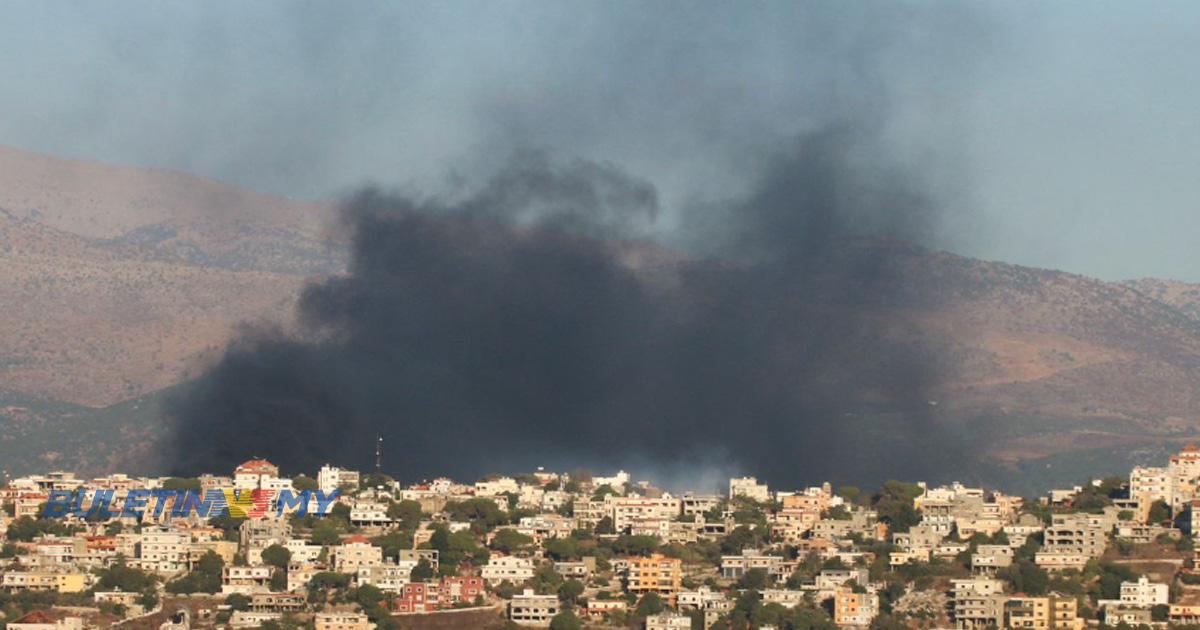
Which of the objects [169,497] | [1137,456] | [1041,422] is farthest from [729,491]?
[1041,422]

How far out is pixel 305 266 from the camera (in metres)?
186

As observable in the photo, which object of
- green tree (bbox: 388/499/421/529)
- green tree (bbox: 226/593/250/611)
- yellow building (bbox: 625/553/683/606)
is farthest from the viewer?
green tree (bbox: 388/499/421/529)

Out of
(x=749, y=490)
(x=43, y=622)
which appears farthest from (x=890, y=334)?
(x=43, y=622)

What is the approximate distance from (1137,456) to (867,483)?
78.2ft

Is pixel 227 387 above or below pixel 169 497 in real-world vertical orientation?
above

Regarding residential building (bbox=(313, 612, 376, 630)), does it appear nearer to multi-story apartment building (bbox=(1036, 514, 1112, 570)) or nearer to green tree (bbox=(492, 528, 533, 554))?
green tree (bbox=(492, 528, 533, 554))

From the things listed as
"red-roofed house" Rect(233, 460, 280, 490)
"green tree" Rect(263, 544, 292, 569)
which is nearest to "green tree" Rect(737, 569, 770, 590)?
"green tree" Rect(263, 544, 292, 569)

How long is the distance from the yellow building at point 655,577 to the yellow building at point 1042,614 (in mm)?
8144

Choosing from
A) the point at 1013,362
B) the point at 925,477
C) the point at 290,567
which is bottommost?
the point at 290,567

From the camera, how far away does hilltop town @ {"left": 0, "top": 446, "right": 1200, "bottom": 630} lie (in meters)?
77.3

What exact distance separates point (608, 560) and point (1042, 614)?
12.4 metres

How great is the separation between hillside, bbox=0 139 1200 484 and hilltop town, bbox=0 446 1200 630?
3160cm

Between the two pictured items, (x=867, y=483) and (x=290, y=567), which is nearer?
(x=290, y=567)

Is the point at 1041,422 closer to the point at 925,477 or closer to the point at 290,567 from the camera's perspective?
the point at 925,477
